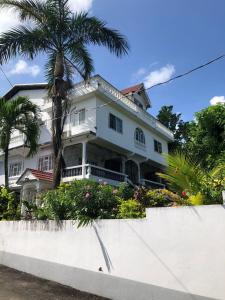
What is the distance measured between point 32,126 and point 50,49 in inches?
182

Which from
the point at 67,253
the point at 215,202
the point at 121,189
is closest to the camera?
the point at 215,202

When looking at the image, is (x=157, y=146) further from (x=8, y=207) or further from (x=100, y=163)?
(x=8, y=207)

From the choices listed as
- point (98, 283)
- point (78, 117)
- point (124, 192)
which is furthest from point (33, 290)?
point (78, 117)

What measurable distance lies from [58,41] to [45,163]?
31.7ft

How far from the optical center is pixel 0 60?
13344mm

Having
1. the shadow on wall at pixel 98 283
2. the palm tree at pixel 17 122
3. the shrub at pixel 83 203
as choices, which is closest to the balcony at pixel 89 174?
the palm tree at pixel 17 122

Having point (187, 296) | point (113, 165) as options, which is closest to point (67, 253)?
point (187, 296)

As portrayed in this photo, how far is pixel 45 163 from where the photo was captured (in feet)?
70.0

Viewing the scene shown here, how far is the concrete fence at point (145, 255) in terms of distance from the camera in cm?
505

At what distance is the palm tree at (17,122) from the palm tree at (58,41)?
10.6 ft

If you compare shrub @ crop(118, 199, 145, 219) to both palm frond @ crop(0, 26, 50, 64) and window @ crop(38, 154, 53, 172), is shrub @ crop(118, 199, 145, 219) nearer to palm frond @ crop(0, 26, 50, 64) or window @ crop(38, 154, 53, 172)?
palm frond @ crop(0, 26, 50, 64)

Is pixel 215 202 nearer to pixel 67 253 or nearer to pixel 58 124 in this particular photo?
pixel 67 253

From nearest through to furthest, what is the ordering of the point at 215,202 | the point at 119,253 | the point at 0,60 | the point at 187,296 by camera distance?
1. the point at 187,296
2. the point at 215,202
3. the point at 119,253
4. the point at 0,60

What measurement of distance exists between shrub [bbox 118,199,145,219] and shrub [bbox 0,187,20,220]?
18.5 ft
